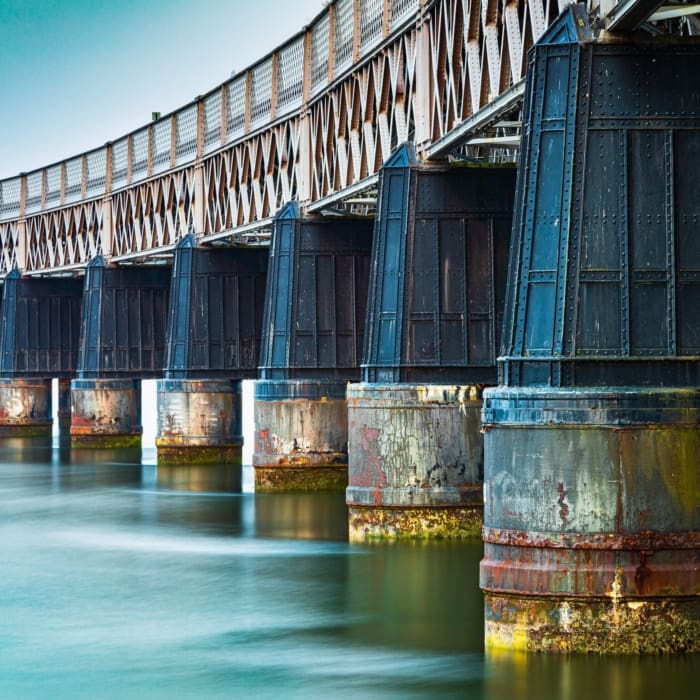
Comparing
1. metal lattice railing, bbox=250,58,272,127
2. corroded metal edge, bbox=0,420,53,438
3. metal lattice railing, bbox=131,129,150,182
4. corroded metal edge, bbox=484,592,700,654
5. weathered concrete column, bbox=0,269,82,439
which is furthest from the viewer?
corroded metal edge, bbox=0,420,53,438

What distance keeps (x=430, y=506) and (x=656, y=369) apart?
11.0m

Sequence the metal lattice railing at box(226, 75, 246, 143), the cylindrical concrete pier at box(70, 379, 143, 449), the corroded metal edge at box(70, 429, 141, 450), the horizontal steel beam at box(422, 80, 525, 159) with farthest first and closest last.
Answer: the corroded metal edge at box(70, 429, 141, 450) < the cylindrical concrete pier at box(70, 379, 143, 449) < the metal lattice railing at box(226, 75, 246, 143) < the horizontal steel beam at box(422, 80, 525, 159)

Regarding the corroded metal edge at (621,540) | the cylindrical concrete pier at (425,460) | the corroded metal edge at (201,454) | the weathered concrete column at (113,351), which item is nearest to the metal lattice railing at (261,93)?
the corroded metal edge at (201,454)

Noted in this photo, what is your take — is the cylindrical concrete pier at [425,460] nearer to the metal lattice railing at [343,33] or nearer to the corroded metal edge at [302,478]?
the metal lattice railing at [343,33]

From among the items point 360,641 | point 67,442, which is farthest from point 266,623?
point 67,442

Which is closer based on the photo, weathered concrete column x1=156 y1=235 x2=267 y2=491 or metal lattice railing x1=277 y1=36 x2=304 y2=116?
metal lattice railing x1=277 y1=36 x2=304 y2=116

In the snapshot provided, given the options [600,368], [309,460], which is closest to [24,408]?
[309,460]

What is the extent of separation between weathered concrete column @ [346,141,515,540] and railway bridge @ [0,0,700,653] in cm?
4

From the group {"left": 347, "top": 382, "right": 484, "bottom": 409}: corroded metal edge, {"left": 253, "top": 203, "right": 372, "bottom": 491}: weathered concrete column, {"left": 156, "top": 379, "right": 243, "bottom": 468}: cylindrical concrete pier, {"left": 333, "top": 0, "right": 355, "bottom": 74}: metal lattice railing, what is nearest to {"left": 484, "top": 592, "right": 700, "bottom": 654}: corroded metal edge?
{"left": 347, "top": 382, "right": 484, "bottom": 409}: corroded metal edge

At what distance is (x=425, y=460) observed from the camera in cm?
2847

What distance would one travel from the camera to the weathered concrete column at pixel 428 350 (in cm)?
2850

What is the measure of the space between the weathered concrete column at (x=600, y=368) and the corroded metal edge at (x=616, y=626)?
0.05 ft

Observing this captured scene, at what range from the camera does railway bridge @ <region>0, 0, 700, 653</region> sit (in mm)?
17406

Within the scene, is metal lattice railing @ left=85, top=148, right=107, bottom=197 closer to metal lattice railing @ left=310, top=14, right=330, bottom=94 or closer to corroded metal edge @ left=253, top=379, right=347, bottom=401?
metal lattice railing @ left=310, top=14, right=330, bottom=94
